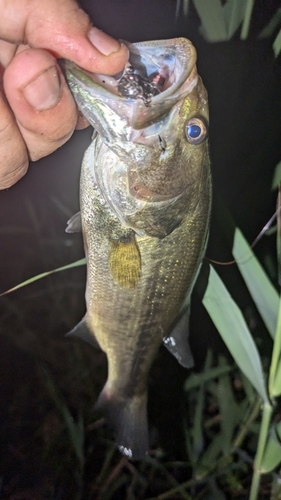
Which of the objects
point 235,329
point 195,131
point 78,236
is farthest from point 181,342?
point 78,236

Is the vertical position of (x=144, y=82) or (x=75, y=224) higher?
(x=144, y=82)

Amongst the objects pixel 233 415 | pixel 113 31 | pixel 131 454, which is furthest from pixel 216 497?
pixel 113 31

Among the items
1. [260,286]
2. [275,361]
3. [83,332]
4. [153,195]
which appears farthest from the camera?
[83,332]

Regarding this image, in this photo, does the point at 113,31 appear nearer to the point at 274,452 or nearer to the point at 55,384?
the point at 274,452


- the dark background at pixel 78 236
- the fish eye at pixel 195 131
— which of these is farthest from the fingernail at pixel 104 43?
the dark background at pixel 78 236

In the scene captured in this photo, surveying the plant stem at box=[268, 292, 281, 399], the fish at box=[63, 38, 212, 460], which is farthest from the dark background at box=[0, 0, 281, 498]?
the plant stem at box=[268, 292, 281, 399]

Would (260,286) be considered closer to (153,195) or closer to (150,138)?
(153,195)

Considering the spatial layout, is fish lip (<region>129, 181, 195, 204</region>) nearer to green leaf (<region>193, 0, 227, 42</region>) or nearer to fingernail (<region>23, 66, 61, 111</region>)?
fingernail (<region>23, 66, 61, 111</region>)
